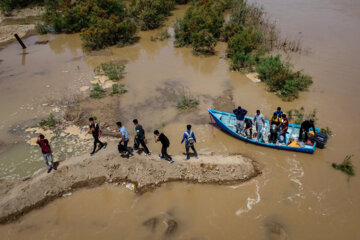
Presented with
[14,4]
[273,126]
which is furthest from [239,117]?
[14,4]

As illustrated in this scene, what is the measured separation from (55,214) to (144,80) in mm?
8492

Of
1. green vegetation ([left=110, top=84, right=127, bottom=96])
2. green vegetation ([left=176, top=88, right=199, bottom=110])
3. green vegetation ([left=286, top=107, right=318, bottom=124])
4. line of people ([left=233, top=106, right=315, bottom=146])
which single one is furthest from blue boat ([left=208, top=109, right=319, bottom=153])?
green vegetation ([left=110, top=84, right=127, bottom=96])

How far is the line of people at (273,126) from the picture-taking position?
8.48 m

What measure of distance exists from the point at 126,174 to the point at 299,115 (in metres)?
7.24

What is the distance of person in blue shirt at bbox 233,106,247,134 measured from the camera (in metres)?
8.70

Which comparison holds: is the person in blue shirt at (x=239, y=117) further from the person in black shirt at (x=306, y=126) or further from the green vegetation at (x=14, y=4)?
the green vegetation at (x=14, y=4)

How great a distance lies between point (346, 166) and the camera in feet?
26.8

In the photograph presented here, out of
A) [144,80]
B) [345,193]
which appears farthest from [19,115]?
[345,193]

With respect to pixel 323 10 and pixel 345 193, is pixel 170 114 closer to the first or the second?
pixel 345 193

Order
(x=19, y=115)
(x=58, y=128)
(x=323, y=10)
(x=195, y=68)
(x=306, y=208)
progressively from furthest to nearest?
1. (x=323, y=10)
2. (x=195, y=68)
3. (x=19, y=115)
4. (x=58, y=128)
5. (x=306, y=208)

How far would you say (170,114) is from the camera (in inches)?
438

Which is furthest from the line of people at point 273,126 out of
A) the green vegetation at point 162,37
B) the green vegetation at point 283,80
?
the green vegetation at point 162,37

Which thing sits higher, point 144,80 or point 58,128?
point 144,80

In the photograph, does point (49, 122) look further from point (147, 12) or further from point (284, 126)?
point (147, 12)
